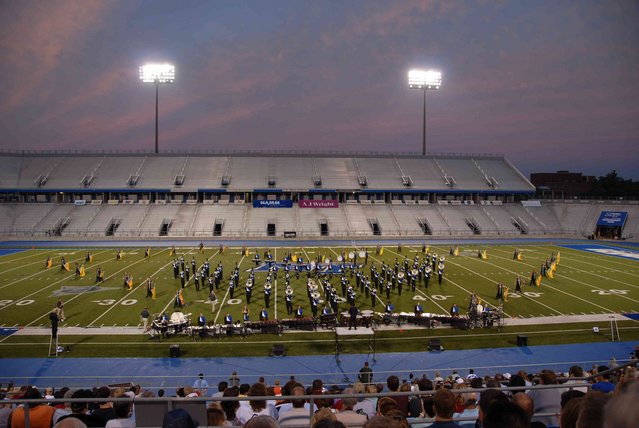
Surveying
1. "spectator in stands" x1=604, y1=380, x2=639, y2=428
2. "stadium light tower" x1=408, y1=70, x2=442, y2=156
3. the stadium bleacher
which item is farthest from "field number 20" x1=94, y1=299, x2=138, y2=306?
"stadium light tower" x1=408, y1=70, x2=442, y2=156

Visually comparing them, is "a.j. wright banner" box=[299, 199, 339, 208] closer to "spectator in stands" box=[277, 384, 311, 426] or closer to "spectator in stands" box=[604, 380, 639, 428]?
"spectator in stands" box=[277, 384, 311, 426]

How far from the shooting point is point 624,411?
1.27 m

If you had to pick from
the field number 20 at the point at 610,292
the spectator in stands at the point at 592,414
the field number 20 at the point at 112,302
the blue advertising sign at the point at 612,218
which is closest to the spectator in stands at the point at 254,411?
the spectator in stands at the point at 592,414

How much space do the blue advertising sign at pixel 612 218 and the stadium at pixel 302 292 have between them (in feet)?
0.62

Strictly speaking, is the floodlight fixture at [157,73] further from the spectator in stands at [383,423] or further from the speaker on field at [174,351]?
the spectator in stands at [383,423]

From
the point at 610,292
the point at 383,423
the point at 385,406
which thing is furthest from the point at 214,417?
the point at 610,292

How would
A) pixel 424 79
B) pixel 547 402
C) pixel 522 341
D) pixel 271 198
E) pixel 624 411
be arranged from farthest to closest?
1. pixel 424 79
2. pixel 271 198
3. pixel 522 341
4. pixel 547 402
5. pixel 624 411

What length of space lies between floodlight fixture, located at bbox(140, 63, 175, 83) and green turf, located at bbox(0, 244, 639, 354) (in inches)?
1040

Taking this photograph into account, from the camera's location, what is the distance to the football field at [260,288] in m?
16.6

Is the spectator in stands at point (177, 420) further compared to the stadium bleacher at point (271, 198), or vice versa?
the stadium bleacher at point (271, 198)

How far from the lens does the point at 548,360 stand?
11898 millimetres

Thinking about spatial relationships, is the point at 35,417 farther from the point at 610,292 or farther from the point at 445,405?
the point at 610,292

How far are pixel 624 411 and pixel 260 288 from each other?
769 inches

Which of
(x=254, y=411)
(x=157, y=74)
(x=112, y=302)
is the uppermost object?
(x=157, y=74)
